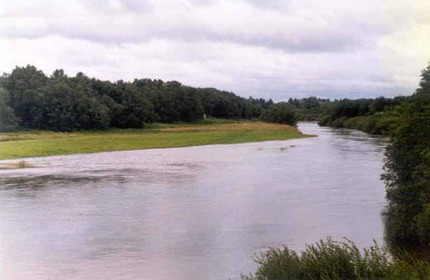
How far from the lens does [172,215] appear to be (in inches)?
969

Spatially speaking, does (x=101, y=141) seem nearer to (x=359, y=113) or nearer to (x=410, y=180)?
(x=410, y=180)

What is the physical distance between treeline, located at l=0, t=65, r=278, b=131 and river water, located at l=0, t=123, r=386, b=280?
132ft

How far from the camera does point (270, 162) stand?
157ft

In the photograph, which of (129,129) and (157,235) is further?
(129,129)

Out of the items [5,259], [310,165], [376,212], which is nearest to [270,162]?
[310,165]

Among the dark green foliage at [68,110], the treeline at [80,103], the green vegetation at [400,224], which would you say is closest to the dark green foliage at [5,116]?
the treeline at [80,103]

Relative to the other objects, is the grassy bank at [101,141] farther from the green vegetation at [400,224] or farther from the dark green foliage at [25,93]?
the green vegetation at [400,224]

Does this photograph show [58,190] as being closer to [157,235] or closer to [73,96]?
[157,235]

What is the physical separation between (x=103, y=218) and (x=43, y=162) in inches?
1067

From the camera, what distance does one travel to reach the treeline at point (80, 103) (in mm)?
84125

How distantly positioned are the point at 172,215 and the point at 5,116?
188 feet

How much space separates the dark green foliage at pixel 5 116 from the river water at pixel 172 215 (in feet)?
106

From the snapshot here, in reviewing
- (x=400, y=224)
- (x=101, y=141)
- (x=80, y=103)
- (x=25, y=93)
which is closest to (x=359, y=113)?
(x=80, y=103)

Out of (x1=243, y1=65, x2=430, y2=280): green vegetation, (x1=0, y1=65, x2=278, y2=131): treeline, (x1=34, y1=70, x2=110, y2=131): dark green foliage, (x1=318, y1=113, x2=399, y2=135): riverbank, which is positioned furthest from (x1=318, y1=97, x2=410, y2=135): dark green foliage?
(x1=243, y1=65, x2=430, y2=280): green vegetation
